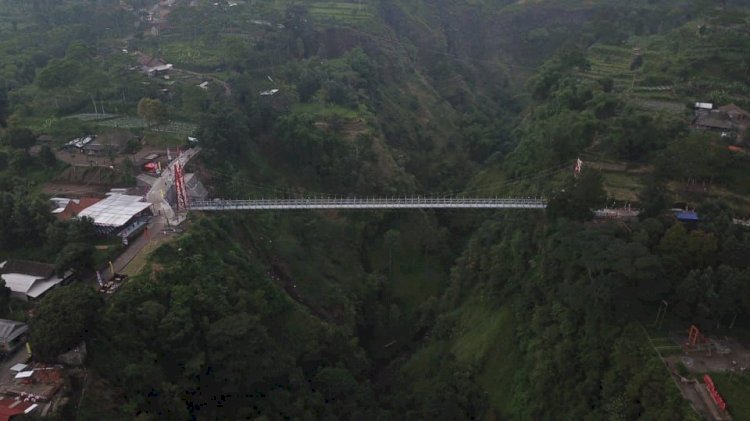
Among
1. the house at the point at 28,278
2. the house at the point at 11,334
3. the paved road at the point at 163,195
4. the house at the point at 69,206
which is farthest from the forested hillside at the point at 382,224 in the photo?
the house at the point at 11,334

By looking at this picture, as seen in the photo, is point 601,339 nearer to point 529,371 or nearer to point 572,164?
point 529,371

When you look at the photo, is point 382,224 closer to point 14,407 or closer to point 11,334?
point 11,334

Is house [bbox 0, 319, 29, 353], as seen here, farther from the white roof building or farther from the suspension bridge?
the suspension bridge

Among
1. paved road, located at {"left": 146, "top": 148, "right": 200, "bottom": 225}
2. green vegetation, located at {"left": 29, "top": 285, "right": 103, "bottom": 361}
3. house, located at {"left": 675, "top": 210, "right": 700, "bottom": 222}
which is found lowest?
paved road, located at {"left": 146, "top": 148, "right": 200, "bottom": 225}

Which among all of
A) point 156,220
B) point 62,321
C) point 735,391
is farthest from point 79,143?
point 735,391

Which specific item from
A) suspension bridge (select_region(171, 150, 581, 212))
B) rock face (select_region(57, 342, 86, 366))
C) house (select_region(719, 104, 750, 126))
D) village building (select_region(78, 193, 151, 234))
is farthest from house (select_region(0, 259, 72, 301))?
house (select_region(719, 104, 750, 126))

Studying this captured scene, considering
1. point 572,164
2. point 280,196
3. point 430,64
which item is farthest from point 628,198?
point 430,64

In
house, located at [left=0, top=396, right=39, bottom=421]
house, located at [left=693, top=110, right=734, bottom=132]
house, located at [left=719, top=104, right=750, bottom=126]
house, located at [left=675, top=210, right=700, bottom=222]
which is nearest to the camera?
house, located at [left=0, top=396, right=39, bottom=421]
